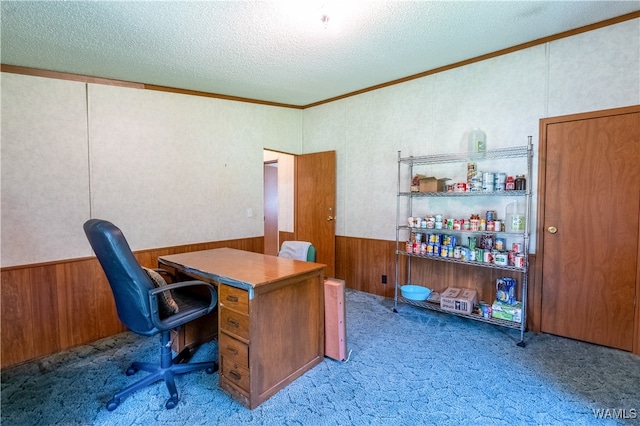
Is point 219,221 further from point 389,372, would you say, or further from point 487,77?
point 487,77

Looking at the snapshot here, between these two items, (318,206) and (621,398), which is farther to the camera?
(318,206)

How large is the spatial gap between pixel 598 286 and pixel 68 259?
469cm

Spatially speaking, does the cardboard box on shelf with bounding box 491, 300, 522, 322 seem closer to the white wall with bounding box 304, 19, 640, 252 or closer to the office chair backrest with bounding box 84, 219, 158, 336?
the white wall with bounding box 304, 19, 640, 252

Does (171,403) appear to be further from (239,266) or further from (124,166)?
(124,166)

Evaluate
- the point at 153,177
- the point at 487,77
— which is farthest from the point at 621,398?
the point at 153,177

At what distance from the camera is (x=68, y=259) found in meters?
2.74

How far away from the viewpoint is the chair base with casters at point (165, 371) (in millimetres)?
1899

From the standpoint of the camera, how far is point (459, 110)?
3295 millimetres

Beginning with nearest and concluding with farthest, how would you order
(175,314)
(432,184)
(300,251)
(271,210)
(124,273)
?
(124,273), (175,314), (300,251), (432,184), (271,210)

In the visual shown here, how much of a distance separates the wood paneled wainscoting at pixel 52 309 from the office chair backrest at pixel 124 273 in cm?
131

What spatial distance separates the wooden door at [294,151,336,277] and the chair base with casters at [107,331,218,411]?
2313 mm

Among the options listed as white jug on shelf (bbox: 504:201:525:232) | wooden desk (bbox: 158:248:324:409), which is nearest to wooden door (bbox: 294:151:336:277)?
wooden desk (bbox: 158:248:324:409)

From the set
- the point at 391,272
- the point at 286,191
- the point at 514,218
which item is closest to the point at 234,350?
the point at 391,272

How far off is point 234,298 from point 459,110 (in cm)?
298
